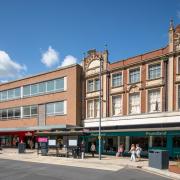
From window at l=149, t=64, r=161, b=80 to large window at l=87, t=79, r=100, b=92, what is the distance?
7.56 meters

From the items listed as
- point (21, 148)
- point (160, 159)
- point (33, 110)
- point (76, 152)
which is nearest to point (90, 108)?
point (76, 152)

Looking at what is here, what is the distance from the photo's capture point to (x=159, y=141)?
30.9m

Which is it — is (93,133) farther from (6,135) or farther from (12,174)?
(6,135)

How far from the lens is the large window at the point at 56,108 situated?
132 ft

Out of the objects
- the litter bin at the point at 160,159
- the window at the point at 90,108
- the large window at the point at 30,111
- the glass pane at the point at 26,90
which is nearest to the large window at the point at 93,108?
the window at the point at 90,108

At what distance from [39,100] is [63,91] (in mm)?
5524

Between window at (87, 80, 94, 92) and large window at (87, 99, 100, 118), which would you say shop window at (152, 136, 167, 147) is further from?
window at (87, 80, 94, 92)

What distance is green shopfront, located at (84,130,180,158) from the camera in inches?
1150

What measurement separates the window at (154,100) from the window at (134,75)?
2282 mm

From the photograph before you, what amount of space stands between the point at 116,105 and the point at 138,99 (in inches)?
129

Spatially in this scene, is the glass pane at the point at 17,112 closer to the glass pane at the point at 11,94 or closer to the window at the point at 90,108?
the glass pane at the point at 11,94

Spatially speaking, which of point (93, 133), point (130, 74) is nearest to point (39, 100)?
point (93, 133)

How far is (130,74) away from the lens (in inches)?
1357

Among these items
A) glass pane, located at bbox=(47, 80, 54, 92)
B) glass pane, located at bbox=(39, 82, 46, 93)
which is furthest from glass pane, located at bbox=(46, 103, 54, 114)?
glass pane, located at bbox=(39, 82, 46, 93)
